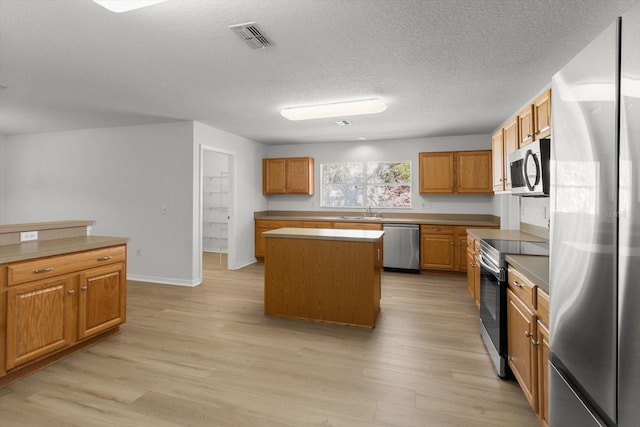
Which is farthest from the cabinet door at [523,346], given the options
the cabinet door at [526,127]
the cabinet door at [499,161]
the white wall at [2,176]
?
the white wall at [2,176]

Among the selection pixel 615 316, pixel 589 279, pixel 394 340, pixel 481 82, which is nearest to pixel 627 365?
pixel 615 316

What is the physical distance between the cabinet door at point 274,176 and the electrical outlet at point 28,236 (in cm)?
414

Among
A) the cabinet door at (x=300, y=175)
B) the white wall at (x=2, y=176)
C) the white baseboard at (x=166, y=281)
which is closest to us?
the white baseboard at (x=166, y=281)

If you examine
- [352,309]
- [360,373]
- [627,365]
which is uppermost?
[627,365]

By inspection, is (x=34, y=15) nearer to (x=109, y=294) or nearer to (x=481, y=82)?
(x=109, y=294)

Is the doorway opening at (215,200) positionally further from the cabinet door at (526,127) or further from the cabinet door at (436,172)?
the cabinet door at (526,127)

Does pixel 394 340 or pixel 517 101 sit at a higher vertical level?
pixel 517 101

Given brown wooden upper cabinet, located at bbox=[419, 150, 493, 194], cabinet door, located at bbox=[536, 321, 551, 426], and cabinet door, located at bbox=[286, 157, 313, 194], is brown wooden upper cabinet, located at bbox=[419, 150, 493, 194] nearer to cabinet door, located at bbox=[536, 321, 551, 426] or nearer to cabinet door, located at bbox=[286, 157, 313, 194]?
cabinet door, located at bbox=[286, 157, 313, 194]

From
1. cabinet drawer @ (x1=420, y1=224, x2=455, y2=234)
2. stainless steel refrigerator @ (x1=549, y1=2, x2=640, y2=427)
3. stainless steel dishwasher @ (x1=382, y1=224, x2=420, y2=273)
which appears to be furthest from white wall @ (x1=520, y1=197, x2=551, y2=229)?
stainless steel refrigerator @ (x1=549, y1=2, x2=640, y2=427)

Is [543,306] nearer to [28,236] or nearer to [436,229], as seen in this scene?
[28,236]

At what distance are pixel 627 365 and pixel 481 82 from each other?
9.60ft

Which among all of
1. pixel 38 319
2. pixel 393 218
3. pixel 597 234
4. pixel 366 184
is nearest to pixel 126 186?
pixel 38 319

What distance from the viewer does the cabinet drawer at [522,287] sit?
168 cm

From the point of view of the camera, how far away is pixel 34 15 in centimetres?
200
